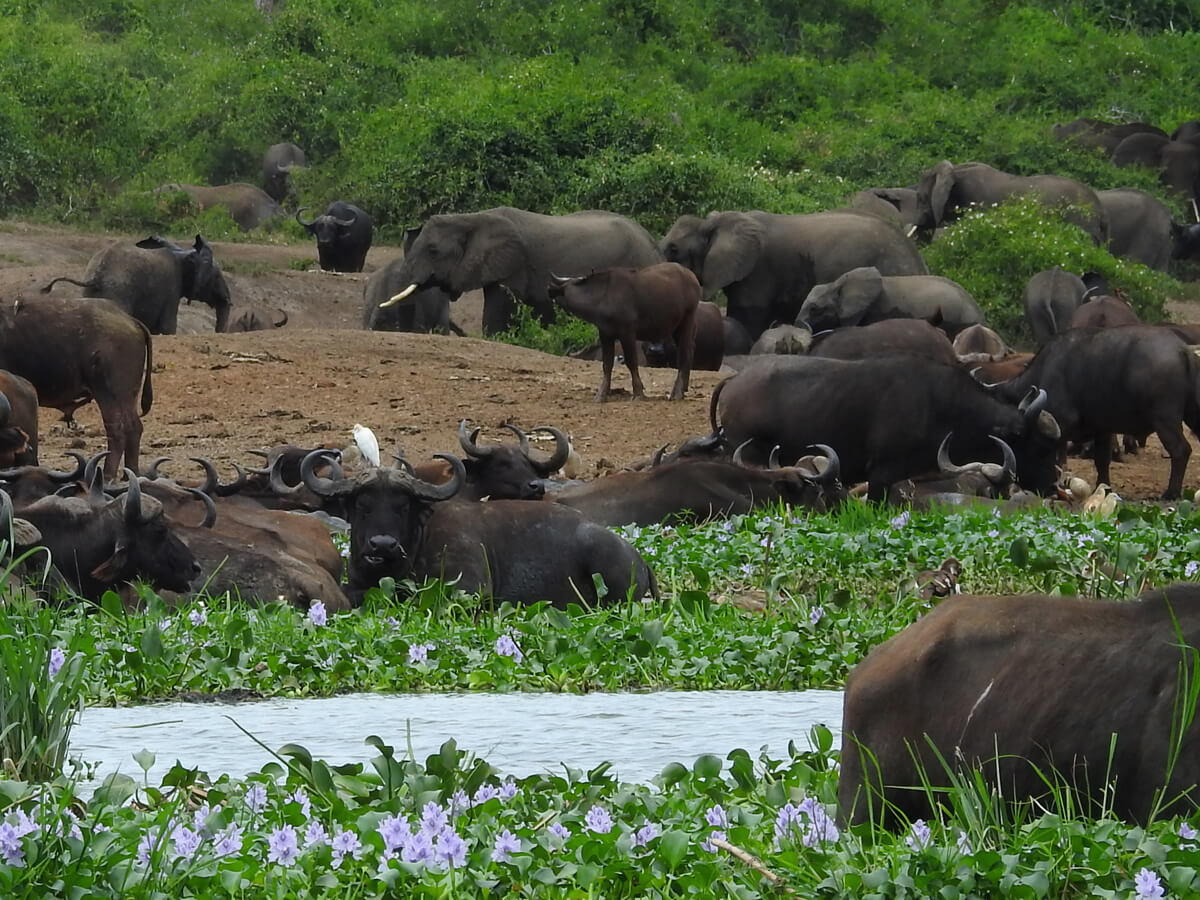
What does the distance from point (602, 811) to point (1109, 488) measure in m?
11.4

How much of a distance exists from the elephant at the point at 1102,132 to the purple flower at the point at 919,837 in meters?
37.1

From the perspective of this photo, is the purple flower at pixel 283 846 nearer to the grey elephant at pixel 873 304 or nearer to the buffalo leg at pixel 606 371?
the buffalo leg at pixel 606 371

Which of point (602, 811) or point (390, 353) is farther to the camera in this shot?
point (390, 353)

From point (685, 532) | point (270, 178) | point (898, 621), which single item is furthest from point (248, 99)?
point (898, 621)

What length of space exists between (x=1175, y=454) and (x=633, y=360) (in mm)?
5632

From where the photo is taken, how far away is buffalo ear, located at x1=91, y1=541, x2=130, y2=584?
29.3ft

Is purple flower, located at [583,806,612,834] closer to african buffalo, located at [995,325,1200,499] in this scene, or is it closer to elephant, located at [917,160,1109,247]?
african buffalo, located at [995,325,1200,499]

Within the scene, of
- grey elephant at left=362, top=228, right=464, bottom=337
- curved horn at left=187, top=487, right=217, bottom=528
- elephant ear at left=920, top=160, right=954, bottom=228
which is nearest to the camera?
curved horn at left=187, top=487, right=217, bottom=528

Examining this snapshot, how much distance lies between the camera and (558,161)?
30844 millimetres

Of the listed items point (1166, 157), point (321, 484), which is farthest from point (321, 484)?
point (1166, 157)

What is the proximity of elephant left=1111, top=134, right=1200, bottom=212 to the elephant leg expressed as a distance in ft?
55.0

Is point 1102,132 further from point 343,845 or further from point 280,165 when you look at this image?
point 343,845

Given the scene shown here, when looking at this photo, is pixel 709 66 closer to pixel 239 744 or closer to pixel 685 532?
pixel 685 532

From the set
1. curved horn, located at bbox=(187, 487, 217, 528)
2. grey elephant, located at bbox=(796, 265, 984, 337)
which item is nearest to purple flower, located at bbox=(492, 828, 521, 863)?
curved horn, located at bbox=(187, 487, 217, 528)
